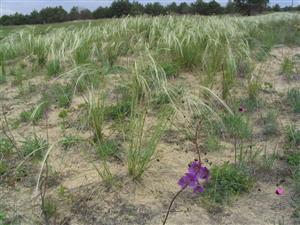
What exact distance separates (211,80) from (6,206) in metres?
1.77

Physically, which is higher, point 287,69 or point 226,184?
point 287,69

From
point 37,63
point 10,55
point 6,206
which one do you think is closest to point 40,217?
point 6,206

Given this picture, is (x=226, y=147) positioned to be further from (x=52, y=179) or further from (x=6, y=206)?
(x=6, y=206)

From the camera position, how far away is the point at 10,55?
5.02 m

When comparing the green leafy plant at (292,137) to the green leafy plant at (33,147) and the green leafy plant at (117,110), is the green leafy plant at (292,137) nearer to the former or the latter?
the green leafy plant at (117,110)

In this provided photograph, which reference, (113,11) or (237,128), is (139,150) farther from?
(113,11)

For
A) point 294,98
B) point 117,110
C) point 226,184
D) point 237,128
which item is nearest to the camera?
point 226,184

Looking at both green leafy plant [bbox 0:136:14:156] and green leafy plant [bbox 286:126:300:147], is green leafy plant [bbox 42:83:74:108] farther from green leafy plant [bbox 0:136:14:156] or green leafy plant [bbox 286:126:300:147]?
green leafy plant [bbox 286:126:300:147]

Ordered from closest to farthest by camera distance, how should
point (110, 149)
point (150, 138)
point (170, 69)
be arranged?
point (110, 149)
point (150, 138)
point (170, 69)

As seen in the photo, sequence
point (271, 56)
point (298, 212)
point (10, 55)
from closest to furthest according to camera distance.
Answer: point (298, 212) < point (271, 56) < point (10, 55)

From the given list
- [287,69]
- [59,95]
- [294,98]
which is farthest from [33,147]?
[287,69]

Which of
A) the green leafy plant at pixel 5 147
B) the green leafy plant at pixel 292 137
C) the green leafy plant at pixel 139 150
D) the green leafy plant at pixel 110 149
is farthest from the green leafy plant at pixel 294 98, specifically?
the green leafy plant at pixel 5 147

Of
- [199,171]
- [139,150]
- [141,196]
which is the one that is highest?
[199,171]

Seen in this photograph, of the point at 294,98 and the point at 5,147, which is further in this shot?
the point at 294,98
